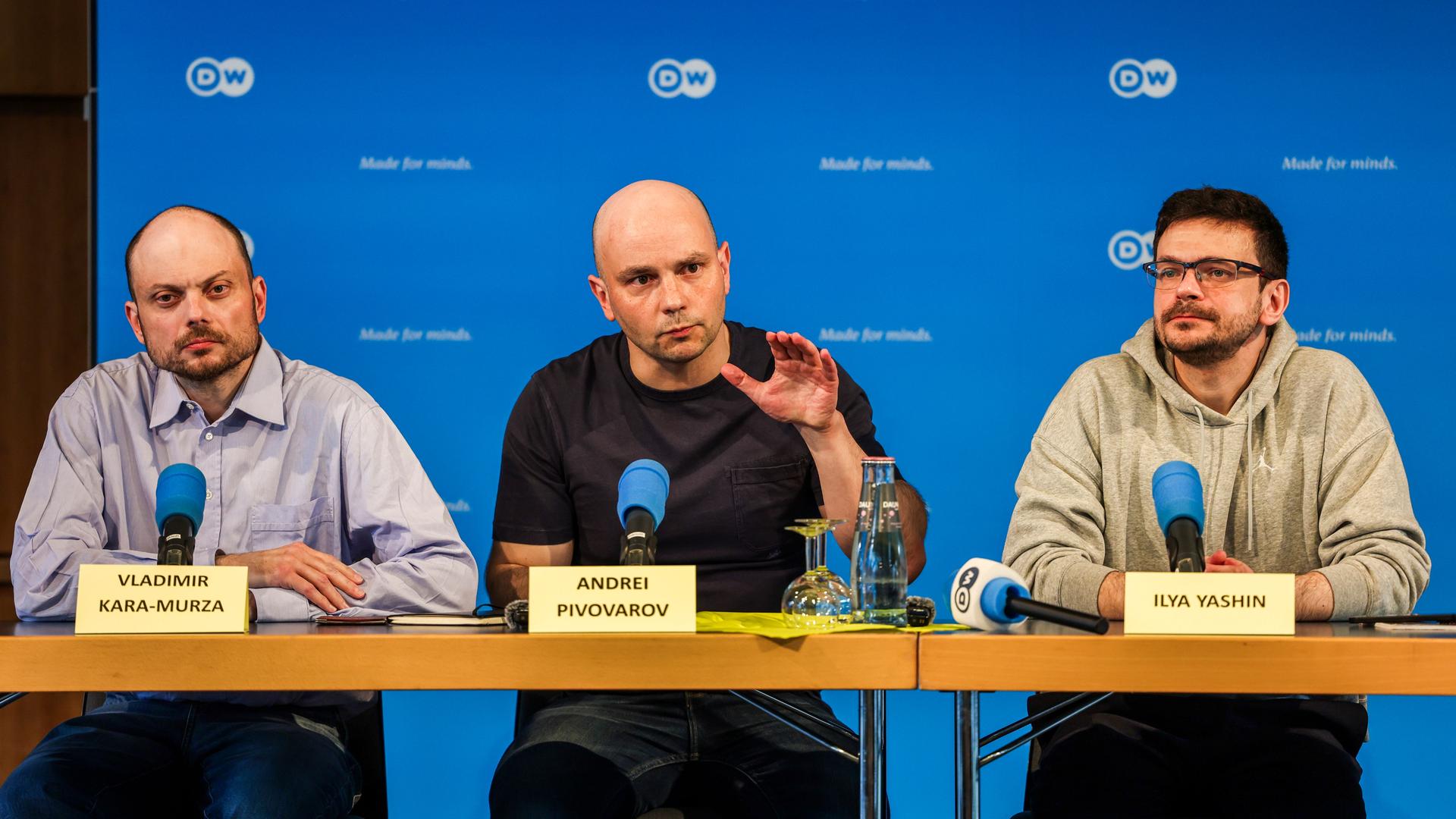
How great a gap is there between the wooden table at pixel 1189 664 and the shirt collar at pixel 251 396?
5.05ft

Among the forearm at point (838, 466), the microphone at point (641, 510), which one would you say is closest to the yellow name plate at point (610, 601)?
the microphone at point (641, 510)

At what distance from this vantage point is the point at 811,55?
3.96 m

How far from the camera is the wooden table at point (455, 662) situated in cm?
178

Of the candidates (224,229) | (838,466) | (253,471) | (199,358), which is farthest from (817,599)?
(224,229)

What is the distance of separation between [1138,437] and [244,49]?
109 inches

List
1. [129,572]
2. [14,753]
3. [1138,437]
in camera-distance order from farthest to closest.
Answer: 1. [14,753]
2. [1138,437]
3. [129,572]

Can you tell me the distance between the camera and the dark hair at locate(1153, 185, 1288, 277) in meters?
2.67

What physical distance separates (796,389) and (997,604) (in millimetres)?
726

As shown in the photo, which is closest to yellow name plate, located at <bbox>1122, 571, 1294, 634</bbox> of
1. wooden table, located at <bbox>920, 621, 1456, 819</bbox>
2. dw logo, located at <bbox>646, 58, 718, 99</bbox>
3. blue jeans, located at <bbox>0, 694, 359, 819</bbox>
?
wooden table, located at <bbox>920, 621, 1456, 819</bbox>

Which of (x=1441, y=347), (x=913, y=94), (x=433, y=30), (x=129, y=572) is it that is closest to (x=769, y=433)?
(x=129, y=572)

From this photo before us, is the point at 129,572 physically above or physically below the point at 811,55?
below

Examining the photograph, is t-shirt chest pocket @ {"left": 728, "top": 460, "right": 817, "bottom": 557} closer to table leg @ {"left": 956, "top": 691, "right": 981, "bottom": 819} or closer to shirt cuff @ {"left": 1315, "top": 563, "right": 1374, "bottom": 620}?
table leg @ {"left": 956, "top": 691, "right": 981, "bottom": 819}

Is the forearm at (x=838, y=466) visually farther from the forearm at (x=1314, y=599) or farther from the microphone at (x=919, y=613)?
the forearm at (x=1314, y=599)

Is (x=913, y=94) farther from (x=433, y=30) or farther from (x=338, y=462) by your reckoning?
(x=338, y=462)
